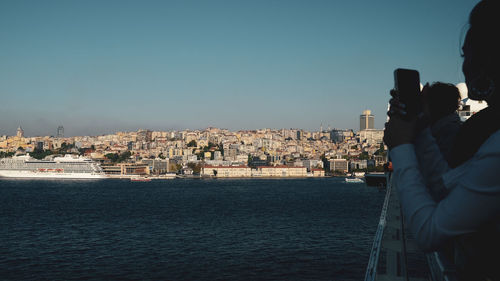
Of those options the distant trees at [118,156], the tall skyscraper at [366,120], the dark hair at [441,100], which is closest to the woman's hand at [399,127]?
the dark hair at [441,100]

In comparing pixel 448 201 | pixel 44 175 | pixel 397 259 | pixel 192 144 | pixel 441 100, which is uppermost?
pixel 192 144

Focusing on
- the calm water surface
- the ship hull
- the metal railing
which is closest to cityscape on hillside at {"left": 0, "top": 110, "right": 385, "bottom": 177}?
the ship hull

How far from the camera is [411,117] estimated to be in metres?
0.81

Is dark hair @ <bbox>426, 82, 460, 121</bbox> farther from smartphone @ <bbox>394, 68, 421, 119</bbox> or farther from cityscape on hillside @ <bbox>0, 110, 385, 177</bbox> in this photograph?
cityscape on hillside @ <bbox>0, 110, 385, 177</bbox>

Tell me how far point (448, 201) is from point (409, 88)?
24 centimetres

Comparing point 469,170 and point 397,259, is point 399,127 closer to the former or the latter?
point 469,170

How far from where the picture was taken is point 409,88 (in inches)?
32.5

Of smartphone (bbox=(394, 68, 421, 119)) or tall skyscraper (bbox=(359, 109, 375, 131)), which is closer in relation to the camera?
smartphone (bbox=(394, 68, 421, 119))

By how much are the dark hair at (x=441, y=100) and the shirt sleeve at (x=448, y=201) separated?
579mm

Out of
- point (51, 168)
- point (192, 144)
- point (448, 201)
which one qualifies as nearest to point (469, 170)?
point (448, 201)

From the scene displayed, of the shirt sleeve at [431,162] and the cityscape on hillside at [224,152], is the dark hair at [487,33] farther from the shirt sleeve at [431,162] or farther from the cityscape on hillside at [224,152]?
the cityscape on hillside at [224,152]

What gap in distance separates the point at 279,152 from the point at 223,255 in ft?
311

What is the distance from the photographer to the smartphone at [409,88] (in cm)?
81

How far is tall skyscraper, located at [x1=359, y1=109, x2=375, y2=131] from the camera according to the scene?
152m
